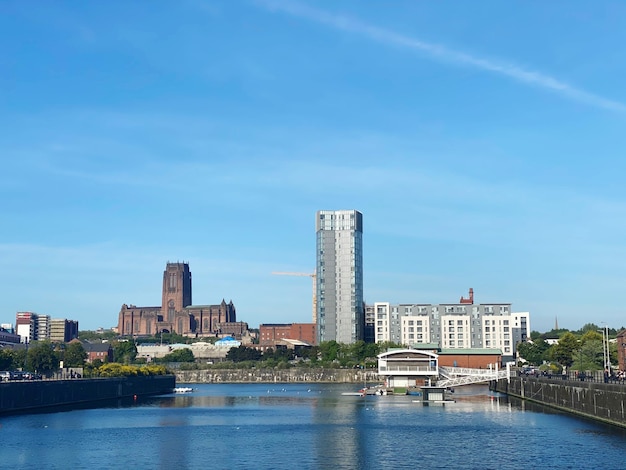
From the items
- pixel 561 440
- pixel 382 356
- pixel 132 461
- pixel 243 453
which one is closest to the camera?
pixel 132 461

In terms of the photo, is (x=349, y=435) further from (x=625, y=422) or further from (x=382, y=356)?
(x=382, y=356)

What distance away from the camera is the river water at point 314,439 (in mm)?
65562

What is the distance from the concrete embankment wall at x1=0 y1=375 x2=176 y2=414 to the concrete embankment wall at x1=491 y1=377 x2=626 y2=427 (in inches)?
3119

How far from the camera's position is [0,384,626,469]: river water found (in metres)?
65.6

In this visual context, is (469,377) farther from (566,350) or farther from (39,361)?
(39,361)

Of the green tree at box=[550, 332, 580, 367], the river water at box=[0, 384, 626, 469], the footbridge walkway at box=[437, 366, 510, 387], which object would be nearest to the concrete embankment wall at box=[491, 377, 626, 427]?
the river water at box=[0, 384, 626, 469]

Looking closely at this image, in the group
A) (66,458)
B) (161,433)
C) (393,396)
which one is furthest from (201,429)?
(393,396)

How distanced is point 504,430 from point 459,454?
20421 millimetres

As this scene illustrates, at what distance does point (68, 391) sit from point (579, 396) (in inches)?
3305

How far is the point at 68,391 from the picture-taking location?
13425 centimetres

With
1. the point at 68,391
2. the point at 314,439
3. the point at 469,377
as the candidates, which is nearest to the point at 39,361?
the point at 68,391

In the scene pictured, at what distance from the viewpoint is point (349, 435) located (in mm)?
84875

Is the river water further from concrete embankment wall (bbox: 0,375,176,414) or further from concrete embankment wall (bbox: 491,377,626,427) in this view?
concrete embankment wall (bbox: 0,375,176,414)

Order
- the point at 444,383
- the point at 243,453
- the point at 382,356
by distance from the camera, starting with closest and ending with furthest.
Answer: the point at 243,453
the point at 444,383
the point at 382,356
